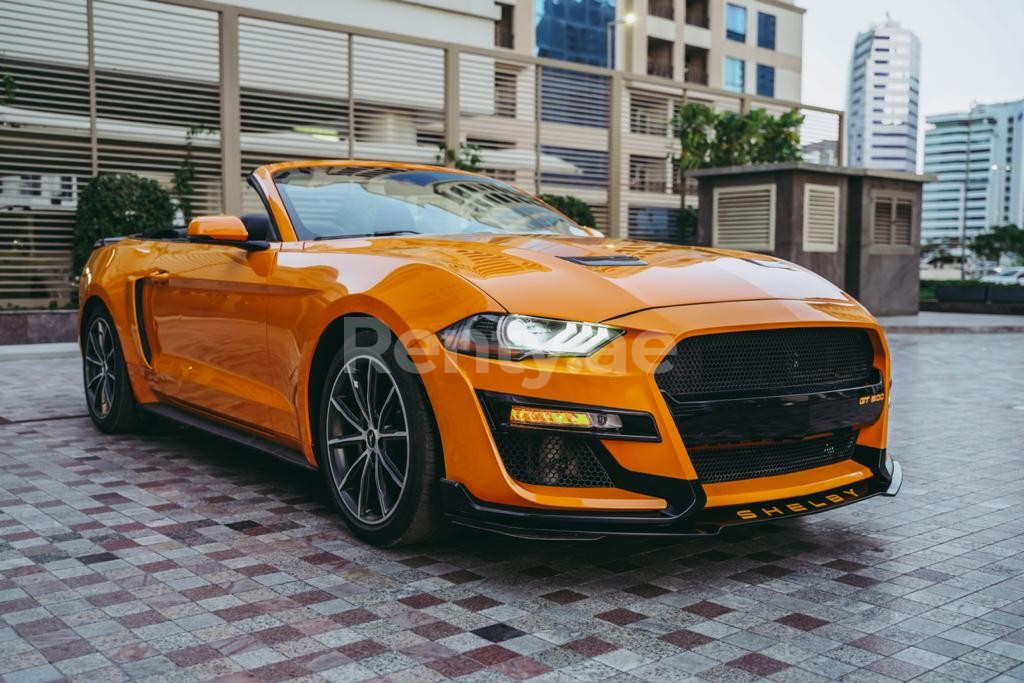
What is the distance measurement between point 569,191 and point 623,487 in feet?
56.3

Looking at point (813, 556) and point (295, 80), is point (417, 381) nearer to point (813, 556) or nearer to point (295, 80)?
point (813, 556)

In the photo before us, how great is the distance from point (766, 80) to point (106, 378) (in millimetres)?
64657

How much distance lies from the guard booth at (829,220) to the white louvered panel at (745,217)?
0.02m

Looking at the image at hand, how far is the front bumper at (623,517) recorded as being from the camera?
3283 mm

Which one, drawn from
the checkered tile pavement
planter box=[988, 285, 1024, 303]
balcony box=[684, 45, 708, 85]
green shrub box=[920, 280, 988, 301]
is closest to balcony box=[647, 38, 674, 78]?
balcony box=[684, 45, 708, 85]

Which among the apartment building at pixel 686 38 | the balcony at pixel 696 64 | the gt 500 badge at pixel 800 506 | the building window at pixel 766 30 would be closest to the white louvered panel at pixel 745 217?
the gt 500 badge at pixel 800 506

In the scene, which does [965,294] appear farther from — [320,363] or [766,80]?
[766,80]

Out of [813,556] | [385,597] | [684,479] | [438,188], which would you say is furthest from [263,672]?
[438,188]

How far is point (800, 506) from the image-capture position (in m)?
3.53

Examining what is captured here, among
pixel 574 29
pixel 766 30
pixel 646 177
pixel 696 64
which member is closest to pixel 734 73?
pixel 696 64

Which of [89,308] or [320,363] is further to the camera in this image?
[89,308]

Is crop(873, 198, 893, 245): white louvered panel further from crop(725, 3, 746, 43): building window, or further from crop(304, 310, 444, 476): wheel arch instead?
crop(725, 3, 746, 43): building window

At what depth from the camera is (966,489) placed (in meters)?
5.04

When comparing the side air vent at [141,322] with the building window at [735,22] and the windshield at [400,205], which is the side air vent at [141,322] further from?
the building window at [735,22]
